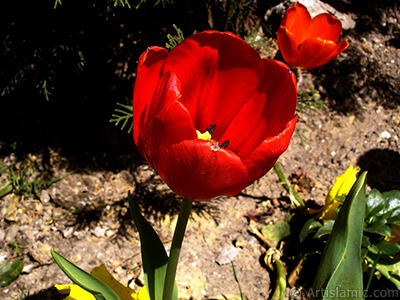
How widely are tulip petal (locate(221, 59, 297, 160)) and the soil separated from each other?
1.12 metres

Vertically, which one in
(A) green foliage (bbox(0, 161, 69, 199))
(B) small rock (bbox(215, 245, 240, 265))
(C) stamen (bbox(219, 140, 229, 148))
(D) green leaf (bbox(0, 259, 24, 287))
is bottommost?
(B) small rock (bbox(215, 245, 240, 265))

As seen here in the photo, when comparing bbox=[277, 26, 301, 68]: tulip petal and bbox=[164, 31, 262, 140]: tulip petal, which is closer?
bbox=[164, 31, 262, 140]: tulip petal

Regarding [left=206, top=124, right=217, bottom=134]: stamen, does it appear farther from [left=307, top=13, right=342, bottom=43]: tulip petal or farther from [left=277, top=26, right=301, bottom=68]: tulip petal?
[left=307, top=13, right=342, bottom=43]: tulip petal

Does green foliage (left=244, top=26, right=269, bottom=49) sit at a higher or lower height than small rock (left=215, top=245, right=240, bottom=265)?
higher

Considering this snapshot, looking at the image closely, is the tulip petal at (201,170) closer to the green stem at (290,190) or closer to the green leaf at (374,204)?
Answer: the green leaf at (374,204)

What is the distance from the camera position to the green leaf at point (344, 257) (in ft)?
3.33

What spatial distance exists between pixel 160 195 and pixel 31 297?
84cm

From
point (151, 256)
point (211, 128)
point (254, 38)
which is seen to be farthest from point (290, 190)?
point (211, 128)

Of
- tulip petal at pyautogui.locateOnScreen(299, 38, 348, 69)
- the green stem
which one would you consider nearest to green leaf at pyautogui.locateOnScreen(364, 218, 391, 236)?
the green stem

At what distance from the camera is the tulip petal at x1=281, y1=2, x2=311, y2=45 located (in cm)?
169

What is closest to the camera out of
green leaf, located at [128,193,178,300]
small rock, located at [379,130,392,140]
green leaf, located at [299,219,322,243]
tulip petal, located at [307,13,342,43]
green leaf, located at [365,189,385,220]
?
green leaf, located at [128,193,178,300]

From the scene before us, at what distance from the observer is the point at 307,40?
1.52 meters

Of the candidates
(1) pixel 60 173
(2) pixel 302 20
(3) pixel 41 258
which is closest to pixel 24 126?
(1) pixel 60 173

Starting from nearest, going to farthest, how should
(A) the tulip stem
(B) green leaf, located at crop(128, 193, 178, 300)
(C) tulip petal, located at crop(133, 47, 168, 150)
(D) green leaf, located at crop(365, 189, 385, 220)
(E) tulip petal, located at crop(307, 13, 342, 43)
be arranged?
(C) tulip petal, located at crop(133, 47, 168, 150) → (A) the tulip stem → (B) green leaf, located at crop(128, 193, 178, 300) → (E) tulip petal, located at crop(307, 13, 342, 43) → (D) green leaf, located at crop(365, 189, 385, 220)
